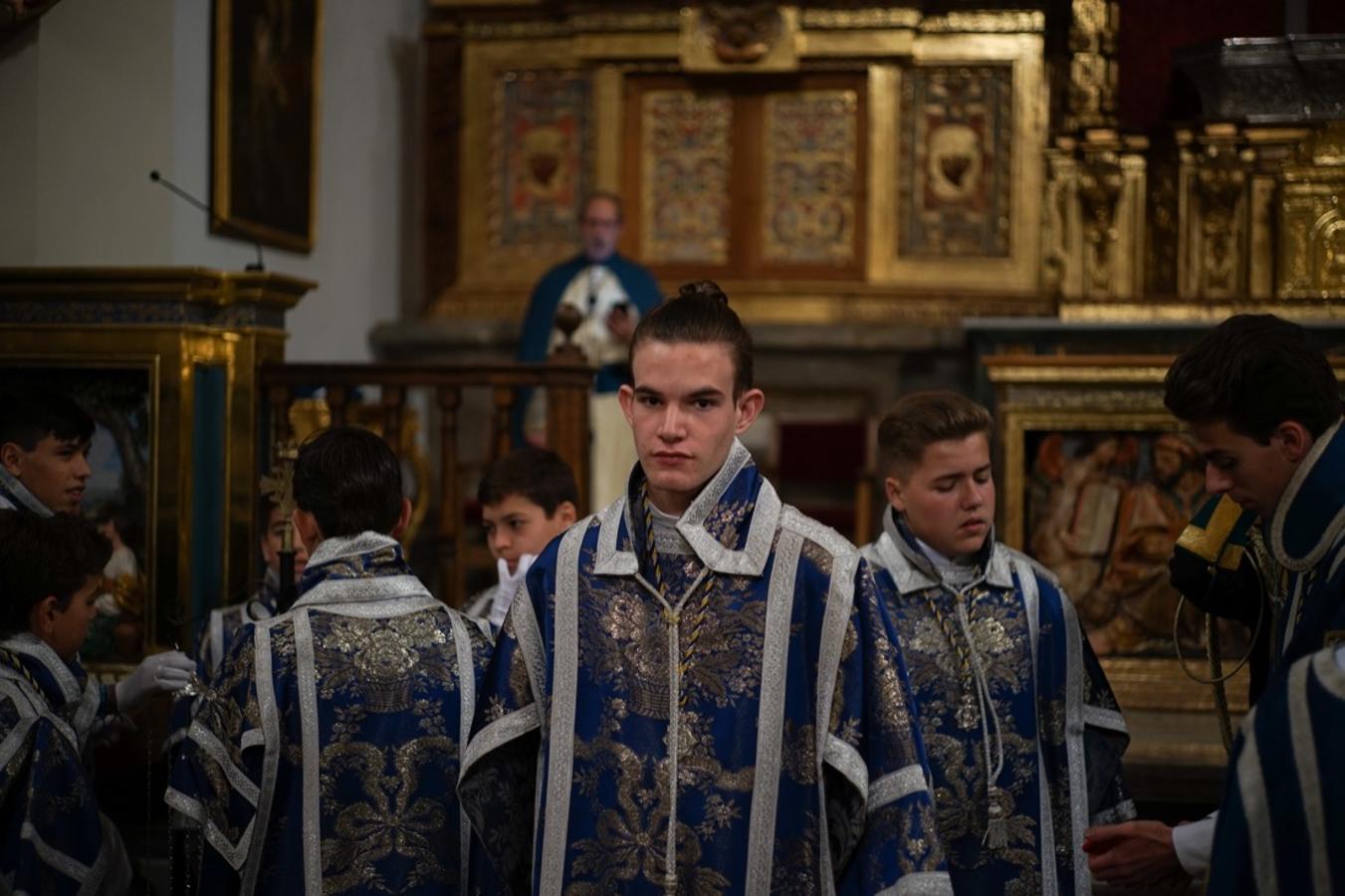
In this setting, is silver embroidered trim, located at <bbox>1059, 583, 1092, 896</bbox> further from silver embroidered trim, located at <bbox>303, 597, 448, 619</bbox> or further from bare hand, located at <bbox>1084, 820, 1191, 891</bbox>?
silver embroidered trim, located at <bbox>303, 597, 448, 619</bbox>

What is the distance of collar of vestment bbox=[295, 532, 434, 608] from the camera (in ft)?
11.6

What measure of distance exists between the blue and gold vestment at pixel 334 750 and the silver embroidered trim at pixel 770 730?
0.99 meters

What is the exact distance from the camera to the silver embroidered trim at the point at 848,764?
2.71 meters

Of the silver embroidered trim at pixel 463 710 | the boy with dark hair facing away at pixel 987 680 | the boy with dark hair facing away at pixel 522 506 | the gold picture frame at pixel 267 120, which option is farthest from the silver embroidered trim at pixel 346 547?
the gold picture frame at pixel 267 120

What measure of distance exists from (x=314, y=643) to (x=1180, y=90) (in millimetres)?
7536

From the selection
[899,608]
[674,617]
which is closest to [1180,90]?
[899,608]

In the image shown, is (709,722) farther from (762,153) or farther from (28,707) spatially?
(762,153)

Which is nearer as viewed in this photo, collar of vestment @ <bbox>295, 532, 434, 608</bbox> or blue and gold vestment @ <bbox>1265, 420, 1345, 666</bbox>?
blue and gold vestment @ <bbox>1265, 420, 1345, 666</bbox>

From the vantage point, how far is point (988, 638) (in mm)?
3514

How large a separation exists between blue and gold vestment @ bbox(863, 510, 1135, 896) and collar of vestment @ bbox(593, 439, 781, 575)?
77 centimetres

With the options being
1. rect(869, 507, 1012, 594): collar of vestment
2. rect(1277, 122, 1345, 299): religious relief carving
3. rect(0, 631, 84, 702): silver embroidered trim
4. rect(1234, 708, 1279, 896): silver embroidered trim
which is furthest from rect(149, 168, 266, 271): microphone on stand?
rect(1277, 122, 1345, 299): religious relief carving

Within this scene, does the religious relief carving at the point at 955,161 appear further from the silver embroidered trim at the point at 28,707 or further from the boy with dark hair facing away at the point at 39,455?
the silver embroidered trim at the point at 28,707

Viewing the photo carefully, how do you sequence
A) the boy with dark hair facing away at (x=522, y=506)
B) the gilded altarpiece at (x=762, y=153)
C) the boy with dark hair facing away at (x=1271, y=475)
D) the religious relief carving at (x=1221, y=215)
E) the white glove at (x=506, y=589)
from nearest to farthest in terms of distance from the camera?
the boy with dark hair facing away at (x=1271, y=475), the white glove at (x=506, y=589), the boy with dark hair facing away at (x=522, y=506), the religious relief carving at (x=1221, y=215), the gilded altarpiece at (x=762, y=153)

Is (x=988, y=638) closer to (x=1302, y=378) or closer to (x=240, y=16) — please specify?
(x=1302, y=378)
